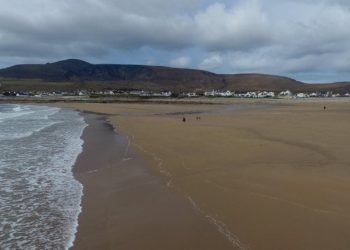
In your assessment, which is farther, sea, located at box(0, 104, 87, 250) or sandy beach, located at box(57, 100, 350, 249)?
sea, located at box(0, 104, 87, 250)

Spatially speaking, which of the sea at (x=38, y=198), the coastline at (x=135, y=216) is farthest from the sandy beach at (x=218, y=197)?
the sea at (x=38, y=198)

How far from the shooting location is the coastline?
670 centimetres

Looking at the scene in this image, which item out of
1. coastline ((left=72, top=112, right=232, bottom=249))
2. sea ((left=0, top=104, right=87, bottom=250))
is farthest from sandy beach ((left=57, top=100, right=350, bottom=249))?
sea ((left=0, top=104, right=87, bottom=250))

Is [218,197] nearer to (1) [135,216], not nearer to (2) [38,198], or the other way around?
(1) [135,216]

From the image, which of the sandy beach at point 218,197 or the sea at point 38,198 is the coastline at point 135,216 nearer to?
the sandy beach at point 218,197

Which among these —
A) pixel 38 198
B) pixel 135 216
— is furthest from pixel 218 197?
pixel 38 198

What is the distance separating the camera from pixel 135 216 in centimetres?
812

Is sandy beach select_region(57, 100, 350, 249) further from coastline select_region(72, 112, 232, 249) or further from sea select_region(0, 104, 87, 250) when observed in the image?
sea select_region(0, 104, 87, 250)

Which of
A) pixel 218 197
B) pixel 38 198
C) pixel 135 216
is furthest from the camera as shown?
pixel 38 198

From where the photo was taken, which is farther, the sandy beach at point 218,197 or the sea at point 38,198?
the sea at point 38,198

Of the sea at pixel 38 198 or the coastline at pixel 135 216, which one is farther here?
the sea at pixel 38 198

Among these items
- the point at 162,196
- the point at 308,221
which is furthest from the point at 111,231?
the point at 308,221

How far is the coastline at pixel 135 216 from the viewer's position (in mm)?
6696

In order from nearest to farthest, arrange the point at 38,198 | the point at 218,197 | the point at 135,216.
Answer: the point at 135,216 < the point at 218,197 < the point at 38,198
